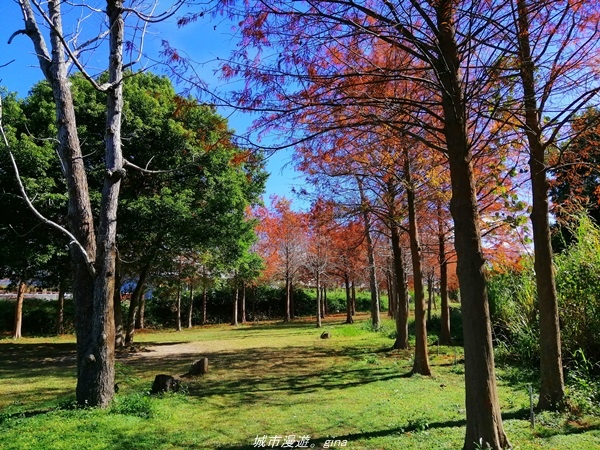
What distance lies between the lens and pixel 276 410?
6.40 meters

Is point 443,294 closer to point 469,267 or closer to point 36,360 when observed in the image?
point 469,267

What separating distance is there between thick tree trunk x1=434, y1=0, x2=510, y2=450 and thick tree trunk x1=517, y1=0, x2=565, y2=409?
1643 millimetres

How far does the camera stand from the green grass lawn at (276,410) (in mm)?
4758

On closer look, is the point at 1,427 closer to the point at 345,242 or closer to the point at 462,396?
the point at 462,396

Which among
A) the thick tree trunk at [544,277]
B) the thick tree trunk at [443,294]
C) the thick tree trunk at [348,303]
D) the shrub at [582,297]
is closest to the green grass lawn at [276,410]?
the thick tree trunk at [544,277]

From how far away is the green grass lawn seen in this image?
476 cm

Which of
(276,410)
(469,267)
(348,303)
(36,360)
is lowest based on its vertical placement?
(36,360)

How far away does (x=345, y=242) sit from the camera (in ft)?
67.6

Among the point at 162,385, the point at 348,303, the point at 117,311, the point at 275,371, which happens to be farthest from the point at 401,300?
the point at 348,303

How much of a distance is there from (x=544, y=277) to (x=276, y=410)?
14.2 feet

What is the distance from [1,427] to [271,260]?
22.7 metres

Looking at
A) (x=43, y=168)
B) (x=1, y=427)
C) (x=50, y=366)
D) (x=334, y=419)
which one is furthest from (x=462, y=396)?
(x=43, y=168)

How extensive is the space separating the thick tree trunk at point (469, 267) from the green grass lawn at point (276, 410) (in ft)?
2.33

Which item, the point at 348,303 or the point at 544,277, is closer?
the point at 544,277
